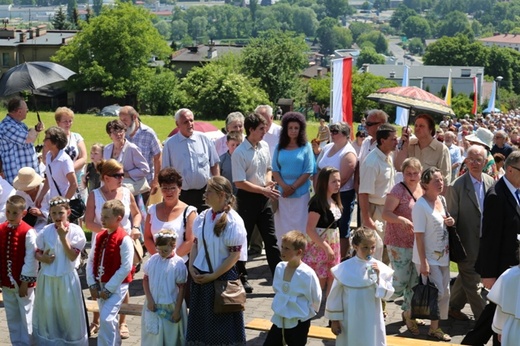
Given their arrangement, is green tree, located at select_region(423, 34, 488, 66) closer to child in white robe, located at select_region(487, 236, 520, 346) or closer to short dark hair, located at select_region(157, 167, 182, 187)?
short dark hair, located at select_region(157, 167, 182, 187)

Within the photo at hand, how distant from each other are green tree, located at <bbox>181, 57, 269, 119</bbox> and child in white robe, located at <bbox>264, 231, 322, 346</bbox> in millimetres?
50280

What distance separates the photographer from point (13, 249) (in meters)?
7.67

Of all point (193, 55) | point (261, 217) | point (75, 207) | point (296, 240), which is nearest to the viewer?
point (296, 240)

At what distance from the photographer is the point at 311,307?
6918mm

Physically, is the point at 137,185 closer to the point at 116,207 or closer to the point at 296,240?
the point at 116,207

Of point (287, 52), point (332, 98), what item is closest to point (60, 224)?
point (332, 98)

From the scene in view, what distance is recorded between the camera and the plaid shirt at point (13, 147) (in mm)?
9852

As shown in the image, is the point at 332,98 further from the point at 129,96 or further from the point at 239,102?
the point at 129,96

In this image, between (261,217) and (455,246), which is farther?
(261,217)

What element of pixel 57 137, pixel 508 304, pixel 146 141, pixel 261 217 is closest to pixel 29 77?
pixel 146 141

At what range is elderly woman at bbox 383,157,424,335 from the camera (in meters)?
8.07

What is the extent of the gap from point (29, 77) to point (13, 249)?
407 centimetres

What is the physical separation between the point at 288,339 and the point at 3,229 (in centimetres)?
270

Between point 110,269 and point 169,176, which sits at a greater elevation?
point 169,176
